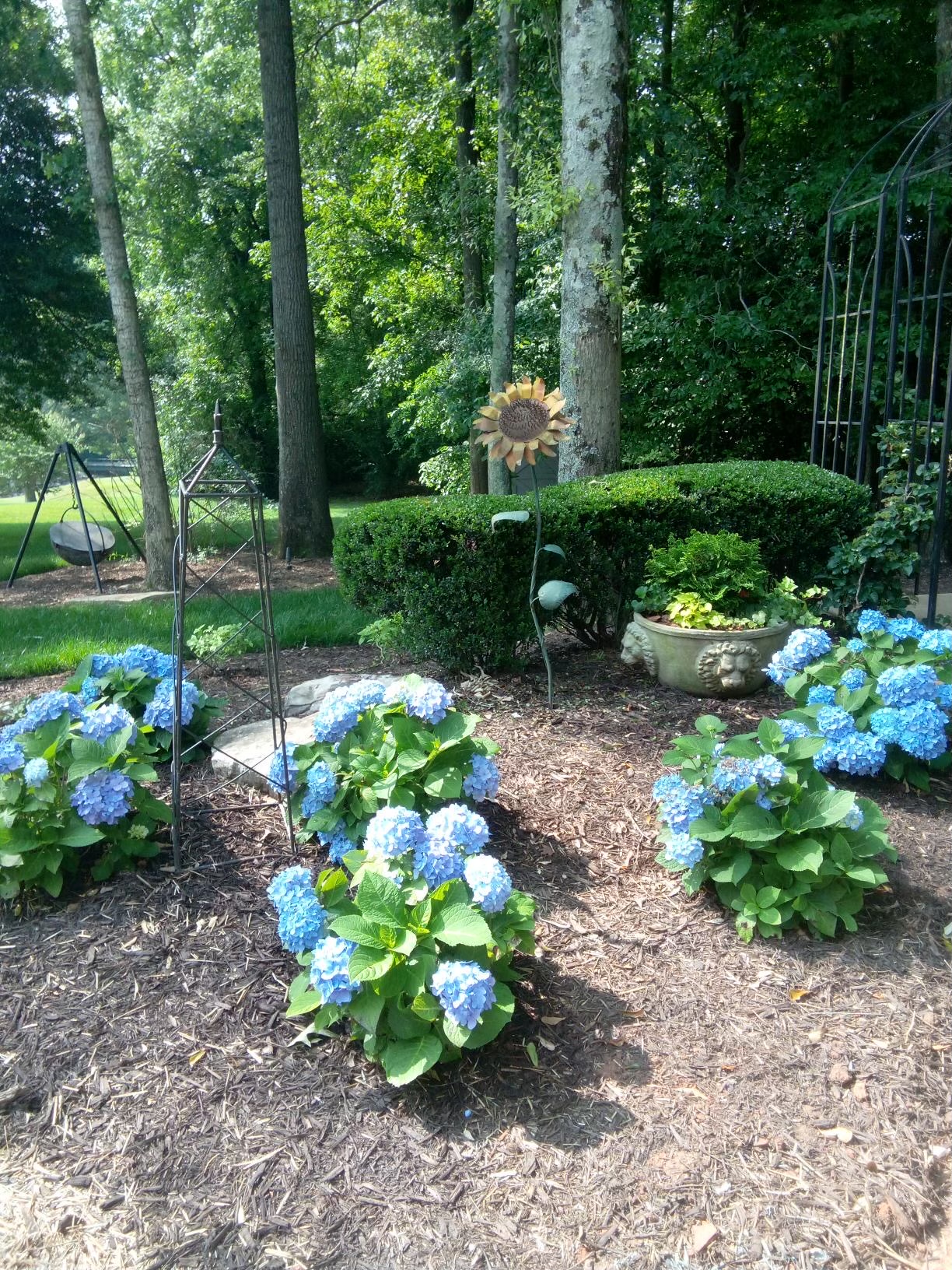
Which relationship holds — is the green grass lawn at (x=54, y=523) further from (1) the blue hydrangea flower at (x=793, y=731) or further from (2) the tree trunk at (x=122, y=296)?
(1) the blue hydrangea flower at (x=793, y=731)

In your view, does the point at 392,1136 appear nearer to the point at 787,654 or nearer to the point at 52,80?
the point at 787,654

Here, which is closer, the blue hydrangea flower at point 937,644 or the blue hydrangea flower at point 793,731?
the blue hydrangea flower at point 793,731

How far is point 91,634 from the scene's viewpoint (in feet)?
19.9

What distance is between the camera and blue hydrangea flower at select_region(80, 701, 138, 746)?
8.70ft

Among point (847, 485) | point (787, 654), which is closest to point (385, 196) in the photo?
point (847, 485)

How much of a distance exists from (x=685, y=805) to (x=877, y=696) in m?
1.10

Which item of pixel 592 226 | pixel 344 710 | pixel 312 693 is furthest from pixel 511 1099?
pixel 592 226

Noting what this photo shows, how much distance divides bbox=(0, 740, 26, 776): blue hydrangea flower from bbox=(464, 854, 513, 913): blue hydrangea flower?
1.36 meters

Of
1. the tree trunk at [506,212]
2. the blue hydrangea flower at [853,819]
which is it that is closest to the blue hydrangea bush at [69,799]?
the blue hydrangea flower at [853,819]

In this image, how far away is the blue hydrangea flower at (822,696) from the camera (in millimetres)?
3266

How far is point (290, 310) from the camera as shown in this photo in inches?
357

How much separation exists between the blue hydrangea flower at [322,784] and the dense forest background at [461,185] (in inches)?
156

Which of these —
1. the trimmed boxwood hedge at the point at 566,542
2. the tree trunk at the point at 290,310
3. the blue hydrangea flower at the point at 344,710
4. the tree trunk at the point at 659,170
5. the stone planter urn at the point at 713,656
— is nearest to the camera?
the blue hydrangea flower at the point at 344,710

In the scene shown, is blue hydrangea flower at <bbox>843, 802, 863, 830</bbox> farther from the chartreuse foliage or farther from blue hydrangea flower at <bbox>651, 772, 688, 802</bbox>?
the chartreuse foliage
